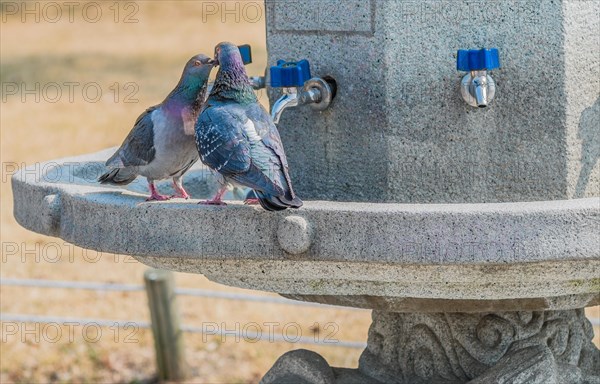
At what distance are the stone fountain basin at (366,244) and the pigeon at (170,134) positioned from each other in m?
0.13

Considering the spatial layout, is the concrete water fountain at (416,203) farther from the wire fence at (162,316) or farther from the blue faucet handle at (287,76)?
the wire fence at (162,316)

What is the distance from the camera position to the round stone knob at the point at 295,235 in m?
2.85

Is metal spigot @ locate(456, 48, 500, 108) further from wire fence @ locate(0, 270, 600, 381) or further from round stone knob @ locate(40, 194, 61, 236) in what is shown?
wire fence @ locate(0, 270, 600, 381)

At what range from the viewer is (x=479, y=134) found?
137 inches

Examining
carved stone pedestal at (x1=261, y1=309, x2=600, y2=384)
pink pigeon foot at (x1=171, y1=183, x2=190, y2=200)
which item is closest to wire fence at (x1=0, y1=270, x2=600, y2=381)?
carved stone pedestal at (x1=261, y1=309, x2=600, y2=384)

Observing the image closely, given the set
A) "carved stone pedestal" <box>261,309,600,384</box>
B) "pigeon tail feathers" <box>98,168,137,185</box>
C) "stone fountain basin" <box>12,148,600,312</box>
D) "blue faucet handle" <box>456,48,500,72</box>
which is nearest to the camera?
"stone fountain basin" <box>12,148,600,312</box>

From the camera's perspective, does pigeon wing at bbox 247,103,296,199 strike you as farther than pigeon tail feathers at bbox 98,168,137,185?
No

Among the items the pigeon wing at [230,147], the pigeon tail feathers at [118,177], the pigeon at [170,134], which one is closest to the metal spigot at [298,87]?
the pigeon at [170,134]

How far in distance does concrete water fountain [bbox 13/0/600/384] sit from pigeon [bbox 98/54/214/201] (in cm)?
12

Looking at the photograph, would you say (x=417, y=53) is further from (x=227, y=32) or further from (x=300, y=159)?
(x=227, y=32)

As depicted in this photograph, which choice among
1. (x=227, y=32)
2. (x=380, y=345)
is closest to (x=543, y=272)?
(x=380, y=345)

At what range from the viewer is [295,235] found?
9.36 ft

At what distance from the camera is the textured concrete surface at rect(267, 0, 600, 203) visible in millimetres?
3432

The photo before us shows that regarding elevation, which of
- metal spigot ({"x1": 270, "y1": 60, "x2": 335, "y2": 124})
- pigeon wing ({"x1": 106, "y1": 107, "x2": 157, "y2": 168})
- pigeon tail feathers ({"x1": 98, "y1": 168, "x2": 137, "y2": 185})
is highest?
metal spigot ({"x1": 270, "y1": 60, "x2": 335, "y2": 124})
